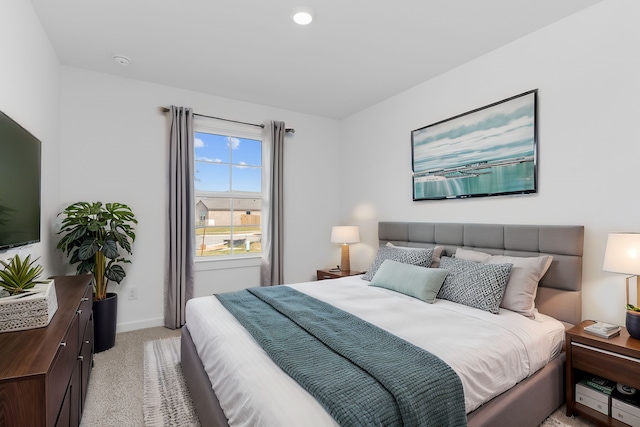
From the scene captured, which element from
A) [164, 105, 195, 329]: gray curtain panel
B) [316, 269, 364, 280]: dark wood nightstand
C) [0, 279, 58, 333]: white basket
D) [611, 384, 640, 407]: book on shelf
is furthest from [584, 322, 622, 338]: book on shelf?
[164, 105, 195, 329]: gray curtain panel

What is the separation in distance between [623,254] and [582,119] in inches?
39.9

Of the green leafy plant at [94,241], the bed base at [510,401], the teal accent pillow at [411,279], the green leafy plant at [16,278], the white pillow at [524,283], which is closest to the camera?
the green leafy plant at [16,278]

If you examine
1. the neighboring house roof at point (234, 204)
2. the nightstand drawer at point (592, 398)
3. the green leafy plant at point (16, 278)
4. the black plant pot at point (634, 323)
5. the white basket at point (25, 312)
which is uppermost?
the neighboring house roof at point (234, 204)

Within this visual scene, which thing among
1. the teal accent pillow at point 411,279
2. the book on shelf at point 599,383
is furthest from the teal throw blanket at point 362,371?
the book on shelf at point 599,383

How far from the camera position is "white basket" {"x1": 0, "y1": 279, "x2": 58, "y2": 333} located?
127 centimetres

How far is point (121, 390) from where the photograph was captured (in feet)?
7.38

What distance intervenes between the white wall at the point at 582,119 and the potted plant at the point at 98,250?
10.6 feet

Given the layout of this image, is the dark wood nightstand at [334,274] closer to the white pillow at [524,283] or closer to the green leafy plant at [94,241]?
the white pillow at [524,283]

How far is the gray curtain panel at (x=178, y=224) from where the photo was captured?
3461mm

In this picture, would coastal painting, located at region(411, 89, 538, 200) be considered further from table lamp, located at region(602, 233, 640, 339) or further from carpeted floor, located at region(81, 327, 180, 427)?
carpeted floor, located at region(81, 327, 180, 427)

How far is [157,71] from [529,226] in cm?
371

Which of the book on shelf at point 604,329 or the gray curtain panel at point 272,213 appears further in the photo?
the gray curtain panel at point 272,213

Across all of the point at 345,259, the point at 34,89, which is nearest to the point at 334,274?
the point at 345,259

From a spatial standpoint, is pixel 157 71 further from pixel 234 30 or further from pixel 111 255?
pixel 111 255
